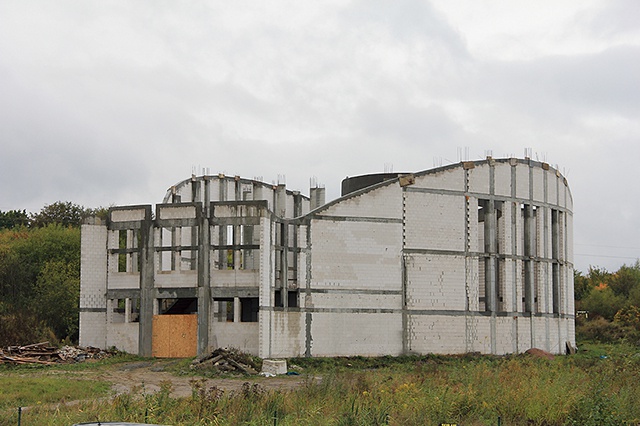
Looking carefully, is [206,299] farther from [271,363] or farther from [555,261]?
[555,261]

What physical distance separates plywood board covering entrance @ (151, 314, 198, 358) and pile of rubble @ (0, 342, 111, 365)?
2417 mm

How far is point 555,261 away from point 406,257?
10.9 meters

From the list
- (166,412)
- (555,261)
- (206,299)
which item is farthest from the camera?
(555,261)

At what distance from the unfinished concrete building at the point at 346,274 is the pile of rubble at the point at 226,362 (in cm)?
254

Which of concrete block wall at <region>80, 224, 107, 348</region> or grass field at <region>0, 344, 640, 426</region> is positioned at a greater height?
concrete block wall at <region>80, 224, 107, 348</region>

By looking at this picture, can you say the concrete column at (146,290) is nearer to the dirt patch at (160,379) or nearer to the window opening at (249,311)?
the dirt patch at (160,379)

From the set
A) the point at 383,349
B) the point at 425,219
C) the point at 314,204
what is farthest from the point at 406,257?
the point at 314,204

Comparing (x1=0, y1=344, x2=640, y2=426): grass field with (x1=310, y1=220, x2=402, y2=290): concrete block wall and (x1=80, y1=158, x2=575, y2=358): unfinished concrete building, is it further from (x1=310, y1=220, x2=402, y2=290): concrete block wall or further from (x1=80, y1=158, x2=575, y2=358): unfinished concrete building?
(x1=310, y1=220, x2=402, y2=290): concrete block wall

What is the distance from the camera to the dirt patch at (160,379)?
1025 inches

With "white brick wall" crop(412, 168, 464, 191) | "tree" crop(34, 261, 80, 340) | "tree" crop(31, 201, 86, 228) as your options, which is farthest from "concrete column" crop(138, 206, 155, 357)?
"tree" crop(31, 201, 86, 228)

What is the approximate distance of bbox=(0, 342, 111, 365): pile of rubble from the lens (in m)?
33.6

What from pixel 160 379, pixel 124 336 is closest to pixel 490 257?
pixel 124 336

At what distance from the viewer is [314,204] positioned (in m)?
45.5

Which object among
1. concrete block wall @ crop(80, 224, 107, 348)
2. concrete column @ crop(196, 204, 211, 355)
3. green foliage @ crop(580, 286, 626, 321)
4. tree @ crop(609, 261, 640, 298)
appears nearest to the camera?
concrete column @ crop(196, 204, 211, 355)
